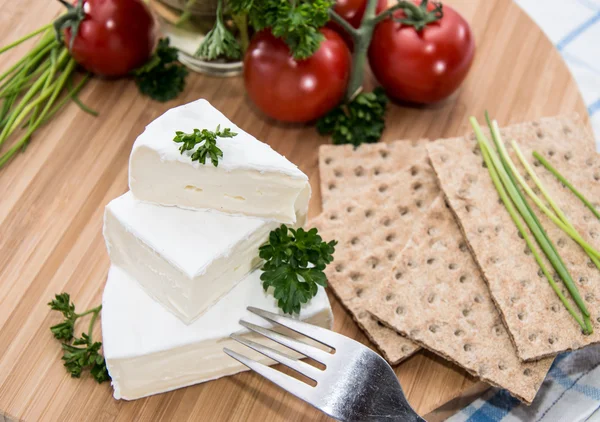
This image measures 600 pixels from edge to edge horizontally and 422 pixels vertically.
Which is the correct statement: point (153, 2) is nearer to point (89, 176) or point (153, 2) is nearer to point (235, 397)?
point (89, 176)

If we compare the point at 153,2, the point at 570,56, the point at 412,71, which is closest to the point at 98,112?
the point at 153,2

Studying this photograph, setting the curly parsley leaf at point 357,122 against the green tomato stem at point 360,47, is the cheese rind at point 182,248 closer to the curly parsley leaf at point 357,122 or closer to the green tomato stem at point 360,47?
the curly parsley leaf at point 357,122

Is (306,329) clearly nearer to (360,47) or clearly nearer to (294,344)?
(294,344)

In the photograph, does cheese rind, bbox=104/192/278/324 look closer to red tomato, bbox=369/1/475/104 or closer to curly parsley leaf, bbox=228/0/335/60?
curly parsley leaf, bbox=228/0/335/60

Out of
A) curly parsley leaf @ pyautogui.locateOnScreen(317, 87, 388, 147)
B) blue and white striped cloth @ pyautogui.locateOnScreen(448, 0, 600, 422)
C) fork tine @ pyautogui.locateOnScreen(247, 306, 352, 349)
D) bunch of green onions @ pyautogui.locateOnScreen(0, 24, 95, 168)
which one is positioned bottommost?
blue and white striped cloth @ pyautogui.locateOnScreen(448, 0, 600, 422)

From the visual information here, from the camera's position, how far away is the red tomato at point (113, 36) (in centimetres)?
246

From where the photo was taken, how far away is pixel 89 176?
96.0 inches

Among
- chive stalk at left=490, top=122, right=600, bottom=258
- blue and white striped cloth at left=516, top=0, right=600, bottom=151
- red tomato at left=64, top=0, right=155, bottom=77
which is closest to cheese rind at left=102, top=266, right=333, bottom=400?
chive stalk at left=490, top=122, right=600, bottom=258

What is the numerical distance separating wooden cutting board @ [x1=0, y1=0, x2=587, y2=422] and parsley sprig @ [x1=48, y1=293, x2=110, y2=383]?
4cm

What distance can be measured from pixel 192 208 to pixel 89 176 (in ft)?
2.14

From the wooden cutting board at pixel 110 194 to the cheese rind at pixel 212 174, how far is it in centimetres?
46

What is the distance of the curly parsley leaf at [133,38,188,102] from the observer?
2.58m

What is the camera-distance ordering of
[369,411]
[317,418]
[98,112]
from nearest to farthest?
[369,411] → [317,418] → [98,112]

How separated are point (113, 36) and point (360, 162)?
899 mm
